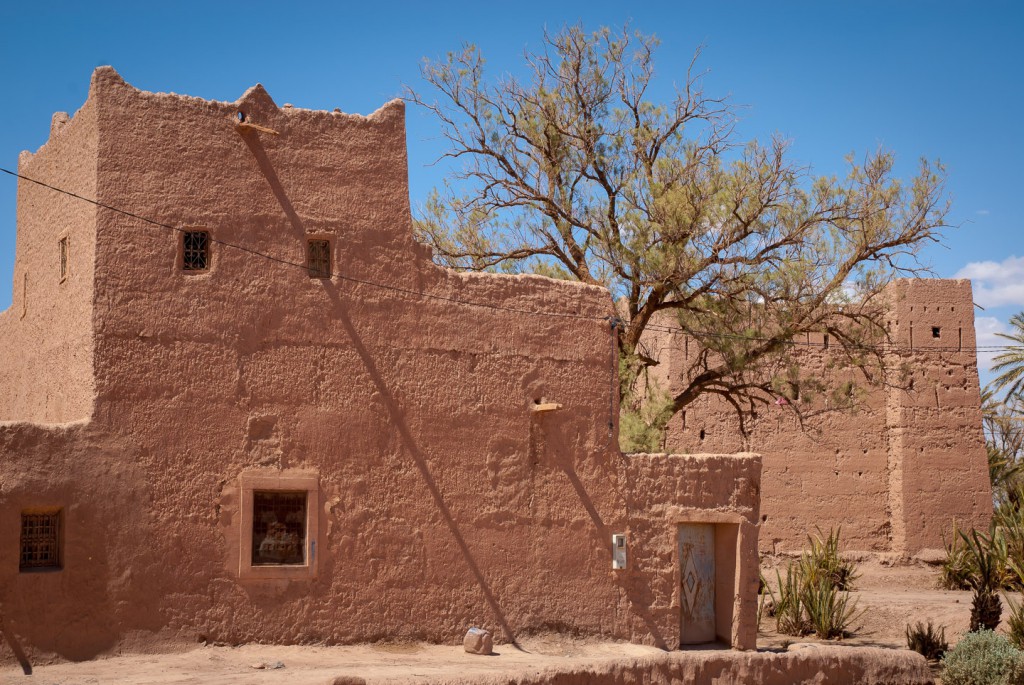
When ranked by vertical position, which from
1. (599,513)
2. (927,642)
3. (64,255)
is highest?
(64,255)

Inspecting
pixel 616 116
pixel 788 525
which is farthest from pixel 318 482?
pixel 788 525

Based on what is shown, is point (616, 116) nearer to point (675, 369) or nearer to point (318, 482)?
point (675, 369)

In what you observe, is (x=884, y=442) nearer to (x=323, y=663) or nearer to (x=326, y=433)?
(x=326, y=433)

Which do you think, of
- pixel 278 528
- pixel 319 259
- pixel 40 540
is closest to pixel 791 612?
pixel 278 528

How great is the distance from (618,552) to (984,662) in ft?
17.4

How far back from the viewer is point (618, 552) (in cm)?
1423

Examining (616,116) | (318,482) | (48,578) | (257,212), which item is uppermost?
(616,116)

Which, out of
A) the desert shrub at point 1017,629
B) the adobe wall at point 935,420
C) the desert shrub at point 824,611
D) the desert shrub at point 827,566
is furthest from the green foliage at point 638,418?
the adobe wall at point 935,420

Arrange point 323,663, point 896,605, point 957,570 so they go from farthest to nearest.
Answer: point 957,570 → point 896,605 → point 323,663

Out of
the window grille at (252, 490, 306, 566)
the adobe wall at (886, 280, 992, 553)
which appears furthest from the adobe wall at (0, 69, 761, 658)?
the adobe wall at (886, 280, 992, 553)

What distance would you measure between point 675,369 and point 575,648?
30.7 ft

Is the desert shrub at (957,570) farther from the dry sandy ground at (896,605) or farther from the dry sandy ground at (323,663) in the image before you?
the dry sandy ground at (323,663)

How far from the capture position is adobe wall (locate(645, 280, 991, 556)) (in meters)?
23.0

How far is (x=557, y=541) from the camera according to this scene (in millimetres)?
14000
